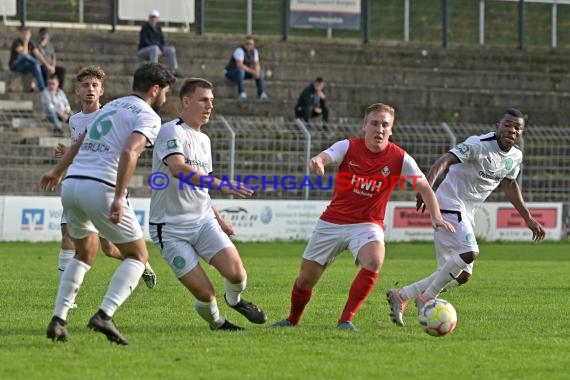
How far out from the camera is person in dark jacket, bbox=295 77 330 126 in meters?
29.8

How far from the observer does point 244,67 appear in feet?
103

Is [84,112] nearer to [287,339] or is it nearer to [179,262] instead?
[179,262]

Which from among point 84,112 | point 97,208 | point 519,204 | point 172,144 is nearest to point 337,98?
point 84,112

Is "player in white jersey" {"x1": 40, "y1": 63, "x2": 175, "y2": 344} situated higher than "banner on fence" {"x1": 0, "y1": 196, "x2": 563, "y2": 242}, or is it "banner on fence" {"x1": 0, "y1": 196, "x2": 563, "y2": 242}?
"player in white jersey" {"x1": 40, "y1": 63, "x2": 175, "y2": 344}

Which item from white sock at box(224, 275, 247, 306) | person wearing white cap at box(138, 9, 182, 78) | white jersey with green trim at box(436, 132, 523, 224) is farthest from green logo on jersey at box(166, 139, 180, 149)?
person wearing white cap at box(138, 9, 182, 78)

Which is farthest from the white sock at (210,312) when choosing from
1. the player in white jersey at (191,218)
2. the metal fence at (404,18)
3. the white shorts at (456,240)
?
the metal fence at (404,18)

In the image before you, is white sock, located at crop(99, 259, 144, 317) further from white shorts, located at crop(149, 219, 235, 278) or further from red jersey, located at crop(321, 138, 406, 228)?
→ red jersey, located at crop(321, 138, 406, 228)

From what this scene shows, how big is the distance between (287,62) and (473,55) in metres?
5.82

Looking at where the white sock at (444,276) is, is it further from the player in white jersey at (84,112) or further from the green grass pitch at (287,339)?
the player in white jersey at (84,112)

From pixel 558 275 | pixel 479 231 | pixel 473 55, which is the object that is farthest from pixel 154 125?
pixel 473 55

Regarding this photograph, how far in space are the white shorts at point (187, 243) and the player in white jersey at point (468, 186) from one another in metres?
2.50

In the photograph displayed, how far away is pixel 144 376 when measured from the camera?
834 centimetres

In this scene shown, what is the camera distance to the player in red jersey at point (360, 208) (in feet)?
36.2

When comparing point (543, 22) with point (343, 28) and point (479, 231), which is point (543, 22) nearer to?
point (343, 28)
